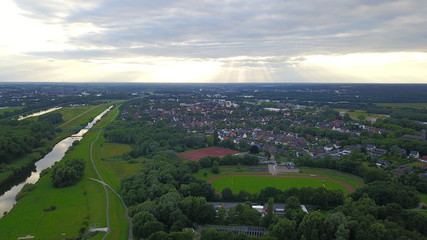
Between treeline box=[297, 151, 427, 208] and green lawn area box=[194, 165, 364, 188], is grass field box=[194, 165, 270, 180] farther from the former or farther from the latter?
treeline box=[297, 151, 427, 208]

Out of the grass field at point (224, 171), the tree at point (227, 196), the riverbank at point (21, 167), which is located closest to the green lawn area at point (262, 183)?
the grass field at point (224, 171)

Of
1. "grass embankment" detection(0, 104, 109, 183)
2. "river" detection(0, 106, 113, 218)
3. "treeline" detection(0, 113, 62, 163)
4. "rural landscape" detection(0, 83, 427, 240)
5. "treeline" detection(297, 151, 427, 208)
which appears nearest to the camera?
"rural landscape" detection(0, 83, 427, 240)

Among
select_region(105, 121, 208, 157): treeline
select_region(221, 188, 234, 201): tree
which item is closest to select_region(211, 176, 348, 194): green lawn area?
select_region(221, 188, 234, 201): tree

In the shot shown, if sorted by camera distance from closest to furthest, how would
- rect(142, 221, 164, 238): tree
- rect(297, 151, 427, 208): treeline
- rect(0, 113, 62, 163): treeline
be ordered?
rect(142, 221, 164, 238): tree < rect(297, 151, 427, 208): treeline < rect(0, 113, 62, 163): treeline

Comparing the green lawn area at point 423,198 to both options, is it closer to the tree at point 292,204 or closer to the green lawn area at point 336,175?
the green lawn area at point 336,175

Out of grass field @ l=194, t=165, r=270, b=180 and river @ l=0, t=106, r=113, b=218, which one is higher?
grass field @ l=194, t=165, r=270, b=180

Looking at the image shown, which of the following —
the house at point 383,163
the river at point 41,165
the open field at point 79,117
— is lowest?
the river at point 41,165

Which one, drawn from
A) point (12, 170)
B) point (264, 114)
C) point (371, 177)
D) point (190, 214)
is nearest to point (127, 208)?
point (190, 214)

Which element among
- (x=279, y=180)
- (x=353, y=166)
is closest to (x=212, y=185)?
(x=279, y=180)
